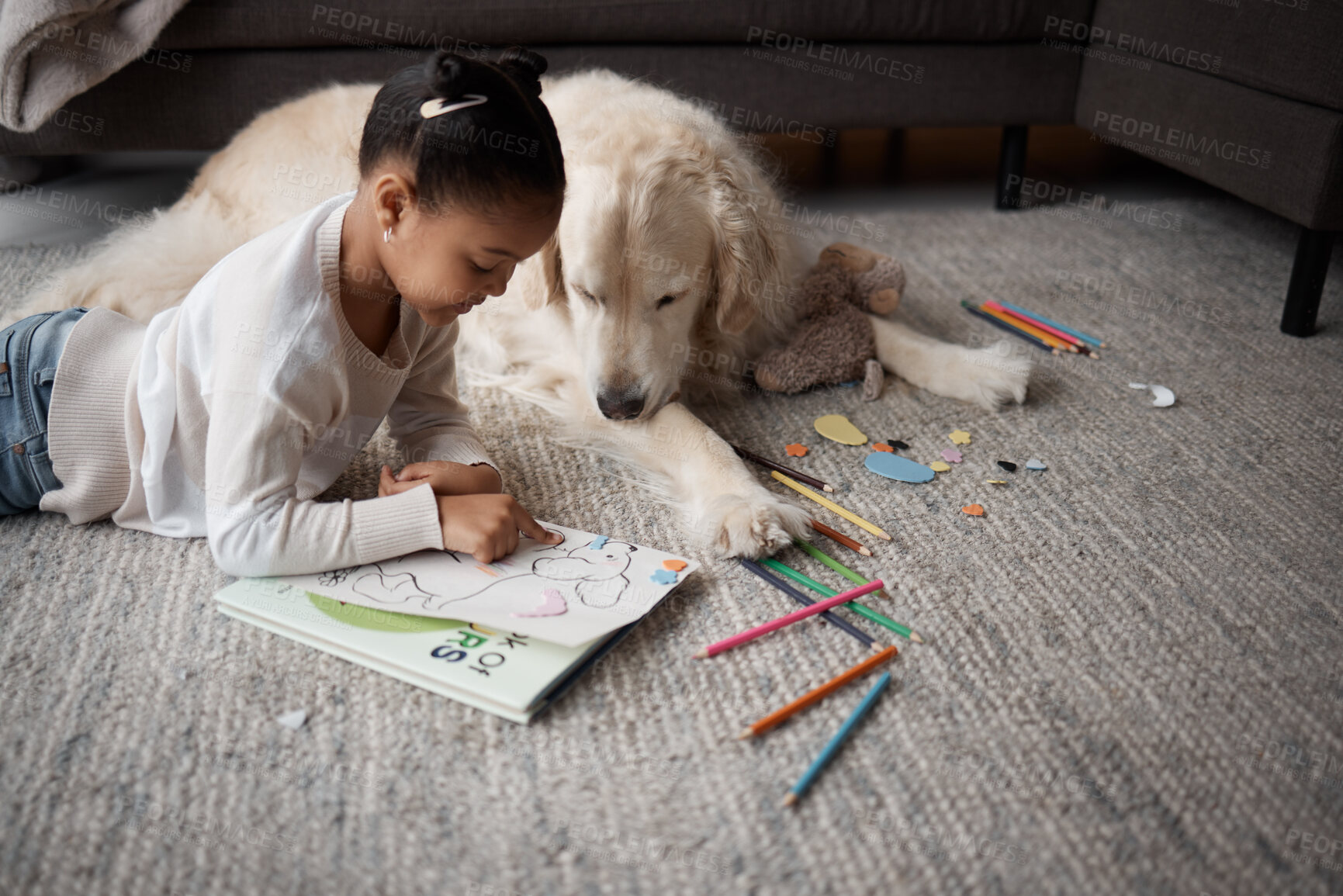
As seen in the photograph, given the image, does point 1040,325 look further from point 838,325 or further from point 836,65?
point 836,65

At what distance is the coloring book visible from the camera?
108 centimetres

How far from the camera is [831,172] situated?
11.4ft

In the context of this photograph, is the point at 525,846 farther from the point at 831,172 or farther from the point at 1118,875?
the point at 831,172

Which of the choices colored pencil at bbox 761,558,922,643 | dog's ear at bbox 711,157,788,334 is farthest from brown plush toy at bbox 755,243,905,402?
colored pencil at bbox 761,558,922,643

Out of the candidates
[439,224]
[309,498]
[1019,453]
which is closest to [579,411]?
[309,498]

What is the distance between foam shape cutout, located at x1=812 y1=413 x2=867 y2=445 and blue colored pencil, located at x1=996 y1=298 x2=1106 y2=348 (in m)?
0.67

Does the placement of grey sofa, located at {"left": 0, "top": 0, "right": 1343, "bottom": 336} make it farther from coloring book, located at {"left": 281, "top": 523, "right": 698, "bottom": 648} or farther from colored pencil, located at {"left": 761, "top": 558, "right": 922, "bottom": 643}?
coloring book, located at {"left": 281, "top": 523, "right": 698, "bottom": 648}

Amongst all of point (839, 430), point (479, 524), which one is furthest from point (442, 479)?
point (839, 430)

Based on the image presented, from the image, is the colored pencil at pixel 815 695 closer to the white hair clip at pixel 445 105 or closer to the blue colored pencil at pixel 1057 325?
the white hair clip at pixel 445 105

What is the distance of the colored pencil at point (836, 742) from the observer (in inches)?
35.9

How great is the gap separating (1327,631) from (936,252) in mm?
1625

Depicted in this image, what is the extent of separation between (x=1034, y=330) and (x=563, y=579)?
1368 millimetres

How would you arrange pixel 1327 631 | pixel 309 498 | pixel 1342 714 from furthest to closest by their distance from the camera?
pixel 309 498 < pixel 1327 631 < pixel 1342 714

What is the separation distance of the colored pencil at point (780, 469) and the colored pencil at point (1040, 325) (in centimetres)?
84
